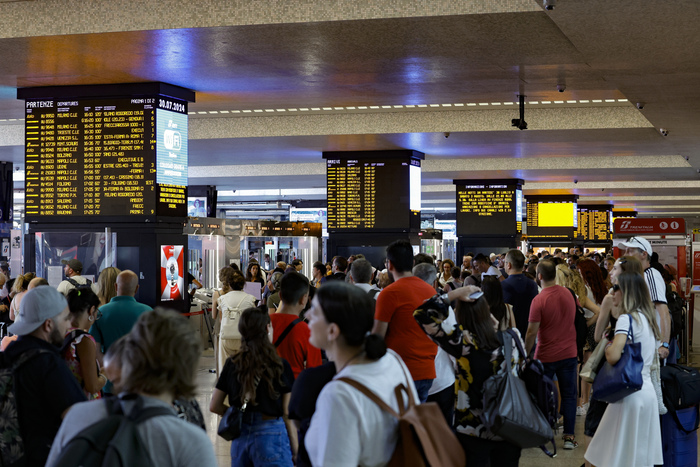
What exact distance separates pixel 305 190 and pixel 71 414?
3012 cm

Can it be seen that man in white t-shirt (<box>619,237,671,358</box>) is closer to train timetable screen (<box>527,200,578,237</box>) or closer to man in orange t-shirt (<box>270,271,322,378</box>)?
man in orange t-shirt (<box>270,271,322,378</box>)

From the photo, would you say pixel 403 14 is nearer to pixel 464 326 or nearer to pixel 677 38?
pixel 677 38

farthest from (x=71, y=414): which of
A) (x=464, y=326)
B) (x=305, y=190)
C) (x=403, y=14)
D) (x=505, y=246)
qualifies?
(x=305, y=190)

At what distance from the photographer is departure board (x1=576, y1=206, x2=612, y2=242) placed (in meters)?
36.3

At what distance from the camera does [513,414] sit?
12.2ft

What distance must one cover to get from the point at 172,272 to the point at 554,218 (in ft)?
72.9

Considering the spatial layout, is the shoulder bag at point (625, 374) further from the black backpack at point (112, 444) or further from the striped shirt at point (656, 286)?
the black backpack at point (112, 444)

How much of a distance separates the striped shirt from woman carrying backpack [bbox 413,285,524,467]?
7.84 ft

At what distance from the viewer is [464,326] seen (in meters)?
4.04

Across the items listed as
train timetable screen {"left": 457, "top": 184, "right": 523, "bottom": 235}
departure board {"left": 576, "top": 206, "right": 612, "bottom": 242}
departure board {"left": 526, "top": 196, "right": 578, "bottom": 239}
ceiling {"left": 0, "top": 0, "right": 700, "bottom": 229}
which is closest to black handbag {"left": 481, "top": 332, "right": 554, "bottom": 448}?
ceiling {"left": 0, "top": 0, "right": 700, "bottom": 229}

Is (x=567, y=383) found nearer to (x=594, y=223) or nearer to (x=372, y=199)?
(x=372, y=199)

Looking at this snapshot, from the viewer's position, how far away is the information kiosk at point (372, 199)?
1616cm

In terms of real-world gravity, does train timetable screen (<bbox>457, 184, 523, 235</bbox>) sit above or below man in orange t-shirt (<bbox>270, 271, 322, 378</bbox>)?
above

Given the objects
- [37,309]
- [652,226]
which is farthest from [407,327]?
[652,226]
